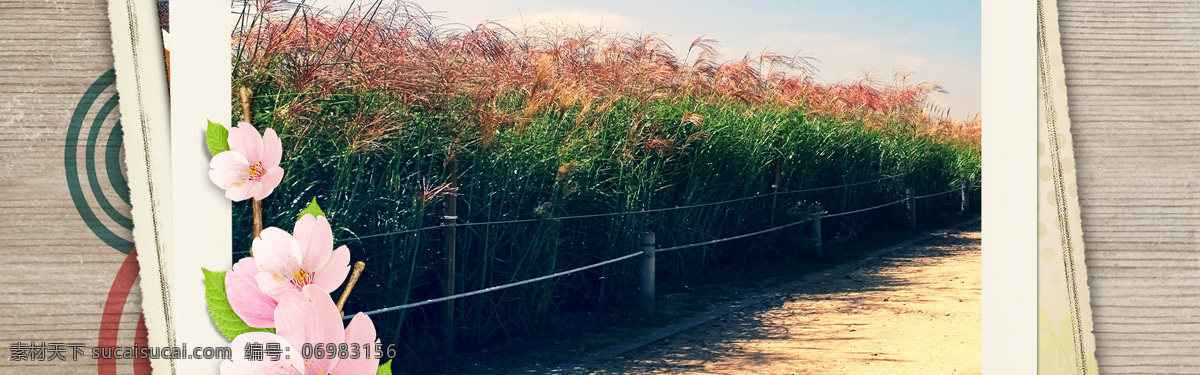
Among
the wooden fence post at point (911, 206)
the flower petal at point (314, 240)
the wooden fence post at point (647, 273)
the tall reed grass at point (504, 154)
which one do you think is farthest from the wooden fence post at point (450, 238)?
the wooden fence post at point (911, 206)

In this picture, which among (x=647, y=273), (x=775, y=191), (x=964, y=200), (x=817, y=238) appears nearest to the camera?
(x=647, y=273)

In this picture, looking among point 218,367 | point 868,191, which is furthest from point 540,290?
point 868,191

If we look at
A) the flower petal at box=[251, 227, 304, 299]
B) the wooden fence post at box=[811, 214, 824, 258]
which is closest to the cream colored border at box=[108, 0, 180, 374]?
the flower petal at box=[251, 227, 304, 299]

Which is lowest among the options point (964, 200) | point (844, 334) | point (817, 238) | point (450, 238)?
point (844, 334)

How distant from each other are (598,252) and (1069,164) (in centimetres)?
341

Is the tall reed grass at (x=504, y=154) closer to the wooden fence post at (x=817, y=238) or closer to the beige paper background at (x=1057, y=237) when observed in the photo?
the wooden fence post at (x=817, y=238)

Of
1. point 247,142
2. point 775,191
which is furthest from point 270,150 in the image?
point 775,191

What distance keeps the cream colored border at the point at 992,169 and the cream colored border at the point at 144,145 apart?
3cm

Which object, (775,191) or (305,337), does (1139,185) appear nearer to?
(305,337)

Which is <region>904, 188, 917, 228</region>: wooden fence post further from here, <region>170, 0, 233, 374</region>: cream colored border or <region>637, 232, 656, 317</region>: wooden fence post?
<region>170, 0, 233, 374</region>: cream colored border

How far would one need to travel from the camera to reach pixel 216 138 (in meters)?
0.79

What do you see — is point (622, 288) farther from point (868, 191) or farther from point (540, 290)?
point (868, 191)

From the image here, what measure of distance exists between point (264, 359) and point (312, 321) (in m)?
0.05

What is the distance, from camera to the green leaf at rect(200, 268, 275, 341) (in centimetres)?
73
